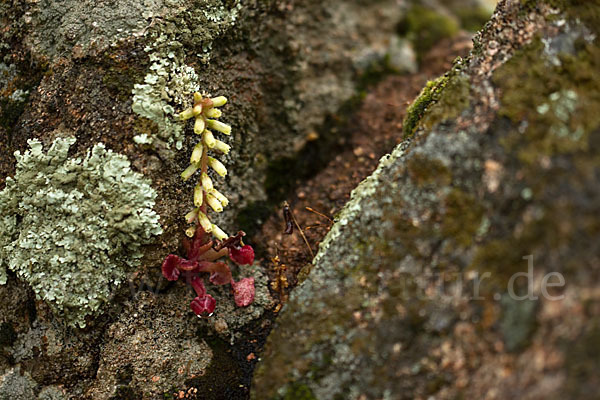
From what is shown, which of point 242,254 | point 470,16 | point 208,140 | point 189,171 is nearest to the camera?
point 208,140

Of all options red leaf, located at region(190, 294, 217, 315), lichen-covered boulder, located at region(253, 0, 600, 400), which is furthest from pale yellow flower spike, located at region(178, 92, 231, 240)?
lichen-covered boulder, located at region(253, 0, 600, 400)

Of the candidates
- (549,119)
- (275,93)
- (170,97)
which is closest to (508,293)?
(549,119)

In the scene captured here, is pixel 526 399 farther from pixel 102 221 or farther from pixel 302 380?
pixel 102 221

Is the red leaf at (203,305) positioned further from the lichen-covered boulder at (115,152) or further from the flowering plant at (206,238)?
the lichen-covered boulder at (115,152)

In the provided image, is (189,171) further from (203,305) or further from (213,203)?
(203,305)

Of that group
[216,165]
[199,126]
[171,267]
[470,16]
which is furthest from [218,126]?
[470,16]

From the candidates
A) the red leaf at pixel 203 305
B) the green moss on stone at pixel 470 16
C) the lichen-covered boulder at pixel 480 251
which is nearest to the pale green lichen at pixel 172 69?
the red leaf at pixel 203 305
